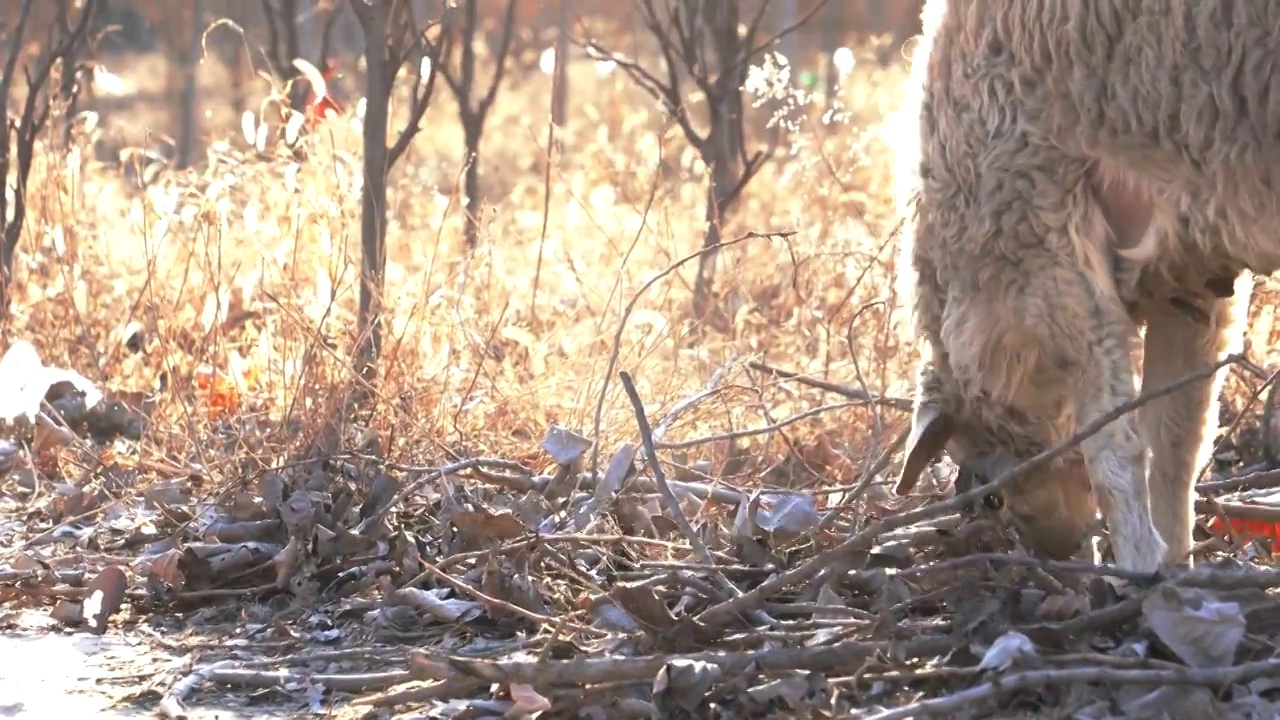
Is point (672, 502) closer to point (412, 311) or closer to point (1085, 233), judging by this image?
point (1085, 233)

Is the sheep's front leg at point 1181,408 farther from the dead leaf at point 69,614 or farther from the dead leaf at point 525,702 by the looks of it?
the dead leaf at point 69,614

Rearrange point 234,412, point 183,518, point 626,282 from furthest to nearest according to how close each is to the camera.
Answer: point 626,282, point 234,412, point 183,518

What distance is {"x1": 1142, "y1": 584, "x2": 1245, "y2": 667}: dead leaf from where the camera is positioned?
327cm

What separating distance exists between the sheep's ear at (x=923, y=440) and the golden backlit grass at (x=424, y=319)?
0.56m

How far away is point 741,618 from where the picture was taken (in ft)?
12.2

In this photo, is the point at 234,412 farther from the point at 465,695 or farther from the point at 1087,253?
the point at 1087,253

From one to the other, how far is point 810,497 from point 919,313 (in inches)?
21.1

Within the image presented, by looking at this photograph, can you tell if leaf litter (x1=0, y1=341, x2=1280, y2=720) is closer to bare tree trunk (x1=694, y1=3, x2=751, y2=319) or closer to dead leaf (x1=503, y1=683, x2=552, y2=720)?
dead leaf (x1=503, y1=683, x2=552, y2=720)

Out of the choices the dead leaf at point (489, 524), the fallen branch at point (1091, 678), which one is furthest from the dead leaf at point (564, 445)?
the fallen branch at point (1091, 678)

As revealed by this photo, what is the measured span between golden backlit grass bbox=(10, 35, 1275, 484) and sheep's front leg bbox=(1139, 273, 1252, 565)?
32.1 inches

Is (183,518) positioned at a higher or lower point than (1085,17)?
lower

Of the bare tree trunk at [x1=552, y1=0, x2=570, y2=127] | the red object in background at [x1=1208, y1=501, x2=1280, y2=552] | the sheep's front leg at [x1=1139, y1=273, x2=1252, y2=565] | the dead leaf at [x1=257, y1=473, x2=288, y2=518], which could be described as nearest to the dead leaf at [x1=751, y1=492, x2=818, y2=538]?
the sheep's front leg at [x1=1139, y1=273, x2=1252, y2=565]

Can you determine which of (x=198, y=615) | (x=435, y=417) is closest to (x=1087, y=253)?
(x=435, y=417)

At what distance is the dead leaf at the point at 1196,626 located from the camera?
3266 millimetres
